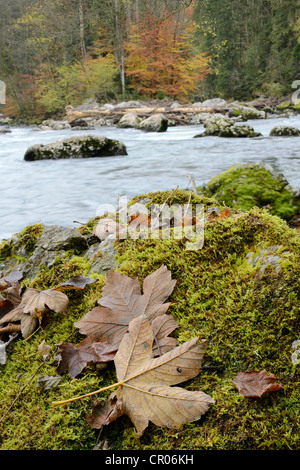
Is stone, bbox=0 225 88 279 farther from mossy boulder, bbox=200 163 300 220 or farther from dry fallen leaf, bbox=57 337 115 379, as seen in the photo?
mossy boulder, bbox=200 163 300 220

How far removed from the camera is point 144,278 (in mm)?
1344

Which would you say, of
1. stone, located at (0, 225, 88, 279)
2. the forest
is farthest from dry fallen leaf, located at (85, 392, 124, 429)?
the forest

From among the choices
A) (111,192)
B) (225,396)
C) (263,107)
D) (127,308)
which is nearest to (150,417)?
(225,396)

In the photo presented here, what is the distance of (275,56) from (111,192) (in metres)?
31.9

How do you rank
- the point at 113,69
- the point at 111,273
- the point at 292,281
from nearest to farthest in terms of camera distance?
the point at 292,281 → the point at 111,273 → the point at 113,69

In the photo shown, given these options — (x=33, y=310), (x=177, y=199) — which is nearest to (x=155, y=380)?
(x=33, y=310)

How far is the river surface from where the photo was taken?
18.5 ft

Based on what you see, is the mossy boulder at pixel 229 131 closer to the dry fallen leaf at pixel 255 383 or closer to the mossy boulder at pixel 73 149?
the mossy boulder at pixel 73 149

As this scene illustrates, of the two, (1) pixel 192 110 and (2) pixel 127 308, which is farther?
(1) pixel 192 110

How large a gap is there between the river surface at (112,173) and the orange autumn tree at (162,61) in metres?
19.9

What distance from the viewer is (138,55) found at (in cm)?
2920

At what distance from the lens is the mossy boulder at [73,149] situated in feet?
33.2

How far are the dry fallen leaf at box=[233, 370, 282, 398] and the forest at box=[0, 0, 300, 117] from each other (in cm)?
3005
